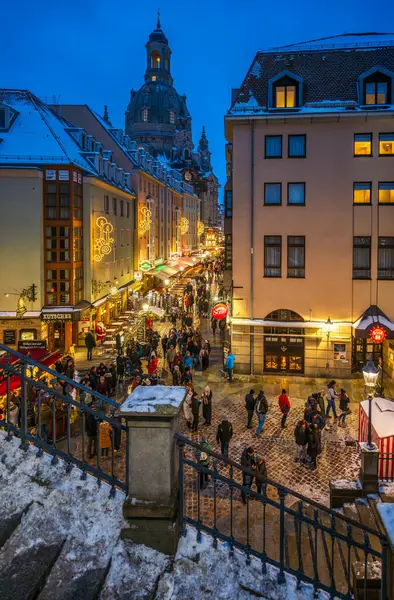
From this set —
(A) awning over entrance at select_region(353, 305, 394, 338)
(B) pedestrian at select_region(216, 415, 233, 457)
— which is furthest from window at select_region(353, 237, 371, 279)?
(B) pedestrian at select_region(216, 415, 233, 457)

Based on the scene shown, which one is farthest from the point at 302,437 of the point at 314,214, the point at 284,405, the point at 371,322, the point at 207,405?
the point at 314,214

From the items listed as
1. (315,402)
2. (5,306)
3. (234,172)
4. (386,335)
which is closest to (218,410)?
(315,402)

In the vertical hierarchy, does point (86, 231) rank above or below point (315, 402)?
above

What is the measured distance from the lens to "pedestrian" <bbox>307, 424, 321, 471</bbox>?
14039mm

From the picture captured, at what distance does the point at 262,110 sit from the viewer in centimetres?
2475

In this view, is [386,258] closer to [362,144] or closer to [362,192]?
[362,192]

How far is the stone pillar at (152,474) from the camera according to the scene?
15.7 feet

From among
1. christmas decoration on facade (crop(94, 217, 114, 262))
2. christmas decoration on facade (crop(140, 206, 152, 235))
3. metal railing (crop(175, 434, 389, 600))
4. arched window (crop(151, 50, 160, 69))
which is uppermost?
arched window (crop(151, 50, 160, 69))

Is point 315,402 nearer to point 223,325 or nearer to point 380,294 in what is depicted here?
point 380,294

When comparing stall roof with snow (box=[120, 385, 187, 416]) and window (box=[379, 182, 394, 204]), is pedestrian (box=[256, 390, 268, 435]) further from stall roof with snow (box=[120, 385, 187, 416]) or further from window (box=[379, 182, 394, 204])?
window (box=[379, 182, 394, 204])

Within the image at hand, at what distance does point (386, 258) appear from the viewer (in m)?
24.3

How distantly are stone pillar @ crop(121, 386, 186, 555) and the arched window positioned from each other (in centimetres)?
13107

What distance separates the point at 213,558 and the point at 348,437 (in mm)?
12970

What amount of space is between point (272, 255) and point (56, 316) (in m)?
12.4
